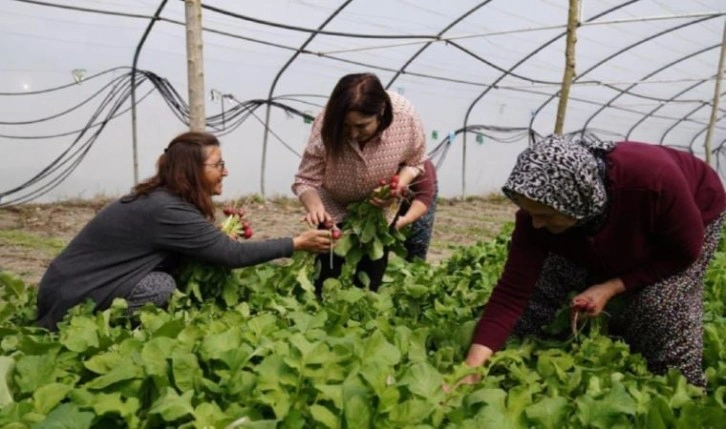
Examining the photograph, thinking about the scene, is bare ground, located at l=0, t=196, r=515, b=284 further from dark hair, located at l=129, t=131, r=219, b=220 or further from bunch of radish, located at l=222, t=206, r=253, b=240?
dark hair, located at l=129, t=131, r=219, b=220

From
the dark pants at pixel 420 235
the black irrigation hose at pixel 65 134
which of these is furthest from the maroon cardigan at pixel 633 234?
the black irrigation hose at pixel 65 134

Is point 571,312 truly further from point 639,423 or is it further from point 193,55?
point 193,55

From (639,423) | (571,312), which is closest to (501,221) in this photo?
(571,312)

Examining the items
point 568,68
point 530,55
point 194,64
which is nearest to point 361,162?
point 194,64

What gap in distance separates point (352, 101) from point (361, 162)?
0.35 meters

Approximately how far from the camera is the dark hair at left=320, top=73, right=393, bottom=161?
2633 mm

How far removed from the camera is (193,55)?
9.73 feet

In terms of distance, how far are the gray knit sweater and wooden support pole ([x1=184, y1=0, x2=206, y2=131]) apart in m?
0.59

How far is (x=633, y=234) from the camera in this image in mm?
1947

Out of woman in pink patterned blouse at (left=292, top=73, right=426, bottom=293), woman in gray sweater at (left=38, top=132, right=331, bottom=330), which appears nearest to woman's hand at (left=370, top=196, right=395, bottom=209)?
woman in pink patterned blouse at (left=292, top=73, right=426, bottom=293)

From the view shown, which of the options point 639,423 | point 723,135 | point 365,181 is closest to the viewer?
point 639,423

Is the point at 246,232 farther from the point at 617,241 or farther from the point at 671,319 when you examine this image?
the point at 671,319

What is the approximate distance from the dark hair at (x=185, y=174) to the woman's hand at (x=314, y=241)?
1.26 ft

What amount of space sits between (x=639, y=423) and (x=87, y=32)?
22.2ft
